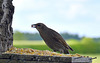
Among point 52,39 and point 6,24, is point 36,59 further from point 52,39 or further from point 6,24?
point 52,39

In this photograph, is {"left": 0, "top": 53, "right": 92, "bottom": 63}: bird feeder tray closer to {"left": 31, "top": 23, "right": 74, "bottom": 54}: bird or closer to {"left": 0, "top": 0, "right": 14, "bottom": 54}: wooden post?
{"left": 0, "top": 0, "right": 14, "bottom": 54}: wooden post

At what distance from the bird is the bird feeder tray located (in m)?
1.56

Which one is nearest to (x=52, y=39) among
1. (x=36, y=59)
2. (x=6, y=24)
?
(x=6, y=24)

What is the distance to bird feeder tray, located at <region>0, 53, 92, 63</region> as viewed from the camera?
3207mm

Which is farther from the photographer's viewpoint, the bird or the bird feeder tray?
the bird

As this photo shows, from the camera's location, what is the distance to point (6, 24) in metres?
3.69

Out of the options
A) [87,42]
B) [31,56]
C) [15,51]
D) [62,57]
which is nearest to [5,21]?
[15,51]

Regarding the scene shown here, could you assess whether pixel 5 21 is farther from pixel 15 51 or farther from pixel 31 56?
pixel 31 56

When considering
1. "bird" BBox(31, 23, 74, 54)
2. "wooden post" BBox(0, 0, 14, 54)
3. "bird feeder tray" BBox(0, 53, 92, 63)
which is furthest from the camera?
"bird" BBox(31, 23, 74, 54)

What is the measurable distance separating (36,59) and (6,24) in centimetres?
75

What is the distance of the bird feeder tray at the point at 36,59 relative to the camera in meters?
3.21

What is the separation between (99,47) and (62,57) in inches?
703

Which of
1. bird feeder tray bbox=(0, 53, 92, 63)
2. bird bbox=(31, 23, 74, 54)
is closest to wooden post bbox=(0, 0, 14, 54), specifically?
bird feeder tray bbox=(0, 53, 92, 63)

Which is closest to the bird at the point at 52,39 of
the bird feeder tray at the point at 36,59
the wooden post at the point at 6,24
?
the wooden post at the point at 6,24
